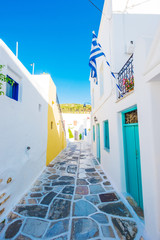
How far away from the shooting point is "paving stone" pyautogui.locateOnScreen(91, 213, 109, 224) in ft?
8.14

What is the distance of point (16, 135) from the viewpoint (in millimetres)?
3254

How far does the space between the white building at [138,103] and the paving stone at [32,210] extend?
242 cm

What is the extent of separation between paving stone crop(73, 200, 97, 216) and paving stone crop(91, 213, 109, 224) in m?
0.15

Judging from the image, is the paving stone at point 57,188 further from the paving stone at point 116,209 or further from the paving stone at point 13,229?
the paving stone at point 116,209

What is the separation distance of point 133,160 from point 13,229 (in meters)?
3.34

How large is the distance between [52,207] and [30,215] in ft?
1.84

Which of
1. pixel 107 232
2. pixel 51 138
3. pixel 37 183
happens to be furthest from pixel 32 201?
pixel 51 138

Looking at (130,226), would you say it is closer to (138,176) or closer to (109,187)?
(138,176)

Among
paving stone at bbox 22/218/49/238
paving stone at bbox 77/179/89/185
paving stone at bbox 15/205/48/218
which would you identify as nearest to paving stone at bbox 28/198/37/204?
paving stone at bbox 15/205/48/218

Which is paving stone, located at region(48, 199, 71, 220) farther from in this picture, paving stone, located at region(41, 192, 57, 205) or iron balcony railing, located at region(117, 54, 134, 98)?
iron balcony railing, located at region(117, 54, 134, 98)

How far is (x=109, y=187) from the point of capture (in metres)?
3.96

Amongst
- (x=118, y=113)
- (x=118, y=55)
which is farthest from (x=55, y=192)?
(x=118, y=55)

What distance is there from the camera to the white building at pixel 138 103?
200 cm

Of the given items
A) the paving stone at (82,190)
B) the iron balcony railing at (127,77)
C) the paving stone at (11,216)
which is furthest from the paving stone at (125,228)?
the iron balcony railing at (127,77)
